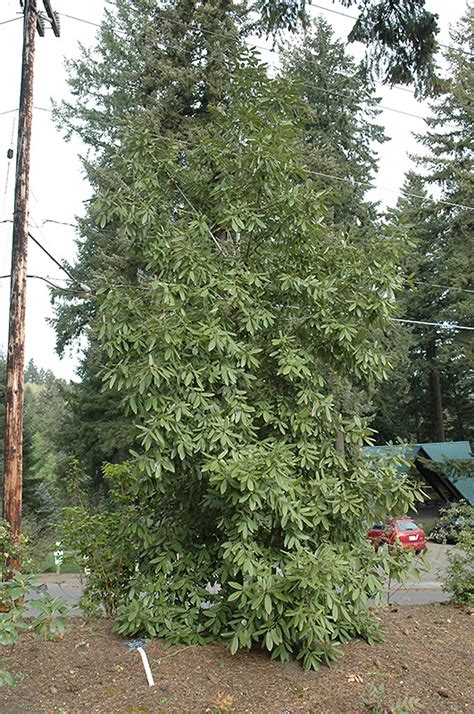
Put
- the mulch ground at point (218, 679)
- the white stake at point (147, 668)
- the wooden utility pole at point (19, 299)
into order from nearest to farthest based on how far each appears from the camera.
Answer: the mulch ground at point (218, 679)
the white stake at point (147, 668)
the wooden utility pole at point (19, 299)

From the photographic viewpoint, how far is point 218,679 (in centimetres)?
390

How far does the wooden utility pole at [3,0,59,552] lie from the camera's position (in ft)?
22.5

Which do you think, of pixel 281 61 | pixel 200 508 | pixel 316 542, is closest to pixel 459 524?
pixel 316 542

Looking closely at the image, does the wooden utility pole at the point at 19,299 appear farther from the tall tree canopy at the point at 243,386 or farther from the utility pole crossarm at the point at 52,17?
the tall tree canopy at the point at 243,386

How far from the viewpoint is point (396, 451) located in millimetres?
4832

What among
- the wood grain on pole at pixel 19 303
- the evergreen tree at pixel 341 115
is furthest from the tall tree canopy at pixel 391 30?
the evergreen tree at pixel 341 115

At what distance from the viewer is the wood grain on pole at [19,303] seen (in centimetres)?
686

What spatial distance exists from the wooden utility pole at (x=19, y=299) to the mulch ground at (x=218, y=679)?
2448 mm

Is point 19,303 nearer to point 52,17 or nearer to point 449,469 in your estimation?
point 52,17

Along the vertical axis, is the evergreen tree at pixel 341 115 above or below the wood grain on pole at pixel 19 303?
above

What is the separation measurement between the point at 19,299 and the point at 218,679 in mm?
5115

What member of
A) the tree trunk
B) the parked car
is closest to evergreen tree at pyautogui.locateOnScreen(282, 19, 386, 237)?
the tree trunk

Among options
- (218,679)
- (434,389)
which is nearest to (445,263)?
(434,389)

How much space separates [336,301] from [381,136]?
21.4m
